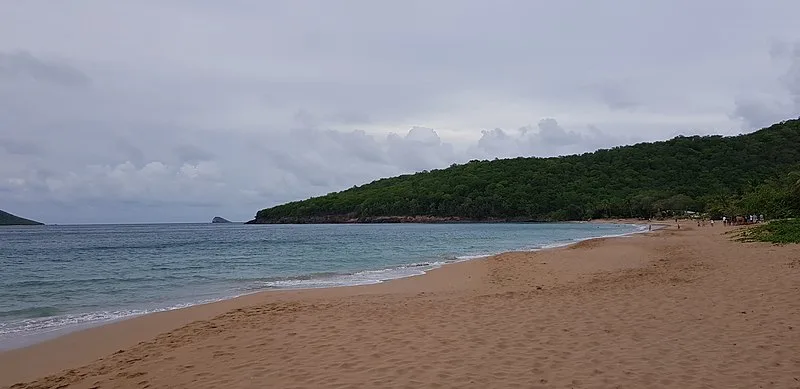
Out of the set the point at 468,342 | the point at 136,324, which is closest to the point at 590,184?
the point at 136,324

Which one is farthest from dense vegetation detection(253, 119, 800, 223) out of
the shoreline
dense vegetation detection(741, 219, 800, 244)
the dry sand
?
the shoreline

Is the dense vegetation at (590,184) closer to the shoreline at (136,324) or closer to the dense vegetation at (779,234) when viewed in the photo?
the dense vegetation at (779,234)

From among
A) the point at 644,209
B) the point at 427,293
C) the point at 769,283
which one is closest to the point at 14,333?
the point at 427,293

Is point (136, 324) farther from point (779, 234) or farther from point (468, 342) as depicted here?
point (779, 234)

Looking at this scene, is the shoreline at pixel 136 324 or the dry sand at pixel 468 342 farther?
the shoreline at pixel 136 324

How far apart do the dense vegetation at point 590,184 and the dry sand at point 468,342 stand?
99218 mm

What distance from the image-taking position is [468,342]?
294 inches

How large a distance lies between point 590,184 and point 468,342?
141 metres

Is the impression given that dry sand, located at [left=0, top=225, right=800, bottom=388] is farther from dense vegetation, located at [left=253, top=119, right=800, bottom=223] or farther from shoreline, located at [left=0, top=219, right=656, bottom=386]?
dense vegetation, located at [left=253, top=119, right=800, bottom=223]

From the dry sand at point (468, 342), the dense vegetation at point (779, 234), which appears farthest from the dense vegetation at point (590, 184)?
the dry sand at point (468, 342)

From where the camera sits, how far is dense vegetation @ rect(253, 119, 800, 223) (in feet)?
368

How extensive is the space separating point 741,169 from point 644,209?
66.9 ft

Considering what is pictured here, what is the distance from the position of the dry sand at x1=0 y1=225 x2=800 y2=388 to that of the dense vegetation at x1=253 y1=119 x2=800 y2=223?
99.2 m

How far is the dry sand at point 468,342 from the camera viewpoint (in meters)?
5.92
